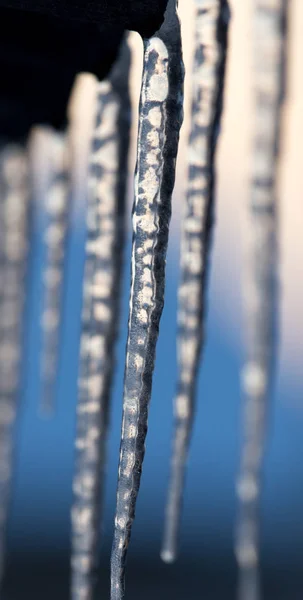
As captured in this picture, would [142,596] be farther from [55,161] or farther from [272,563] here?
[55,161]

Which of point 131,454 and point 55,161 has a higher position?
point 55,161

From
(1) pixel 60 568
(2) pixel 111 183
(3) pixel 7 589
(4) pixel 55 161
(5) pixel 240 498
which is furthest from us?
(1) pixel 60 568

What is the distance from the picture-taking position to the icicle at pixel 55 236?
6.35ft

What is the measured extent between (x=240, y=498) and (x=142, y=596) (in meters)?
1.81

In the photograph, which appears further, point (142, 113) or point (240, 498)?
point (240, 498)

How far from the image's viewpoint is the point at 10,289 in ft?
6.73

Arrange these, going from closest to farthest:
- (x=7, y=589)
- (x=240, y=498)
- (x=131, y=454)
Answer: (x=131, y=454), (x=240, y=498), (x=7, y=589)

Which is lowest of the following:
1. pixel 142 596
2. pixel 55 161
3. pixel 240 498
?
pixel 142 596

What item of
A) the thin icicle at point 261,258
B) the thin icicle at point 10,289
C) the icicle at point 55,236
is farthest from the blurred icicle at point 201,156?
the thin icicle at point 10,289

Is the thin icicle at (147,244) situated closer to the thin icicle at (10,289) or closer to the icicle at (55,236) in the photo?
the icicle at (55,236)

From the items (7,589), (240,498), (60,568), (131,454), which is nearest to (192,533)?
(60,568)

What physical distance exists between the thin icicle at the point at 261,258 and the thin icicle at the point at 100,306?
0.71ft

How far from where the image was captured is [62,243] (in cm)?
204

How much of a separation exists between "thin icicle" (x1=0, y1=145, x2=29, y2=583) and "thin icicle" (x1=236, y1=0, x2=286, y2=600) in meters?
0.73
